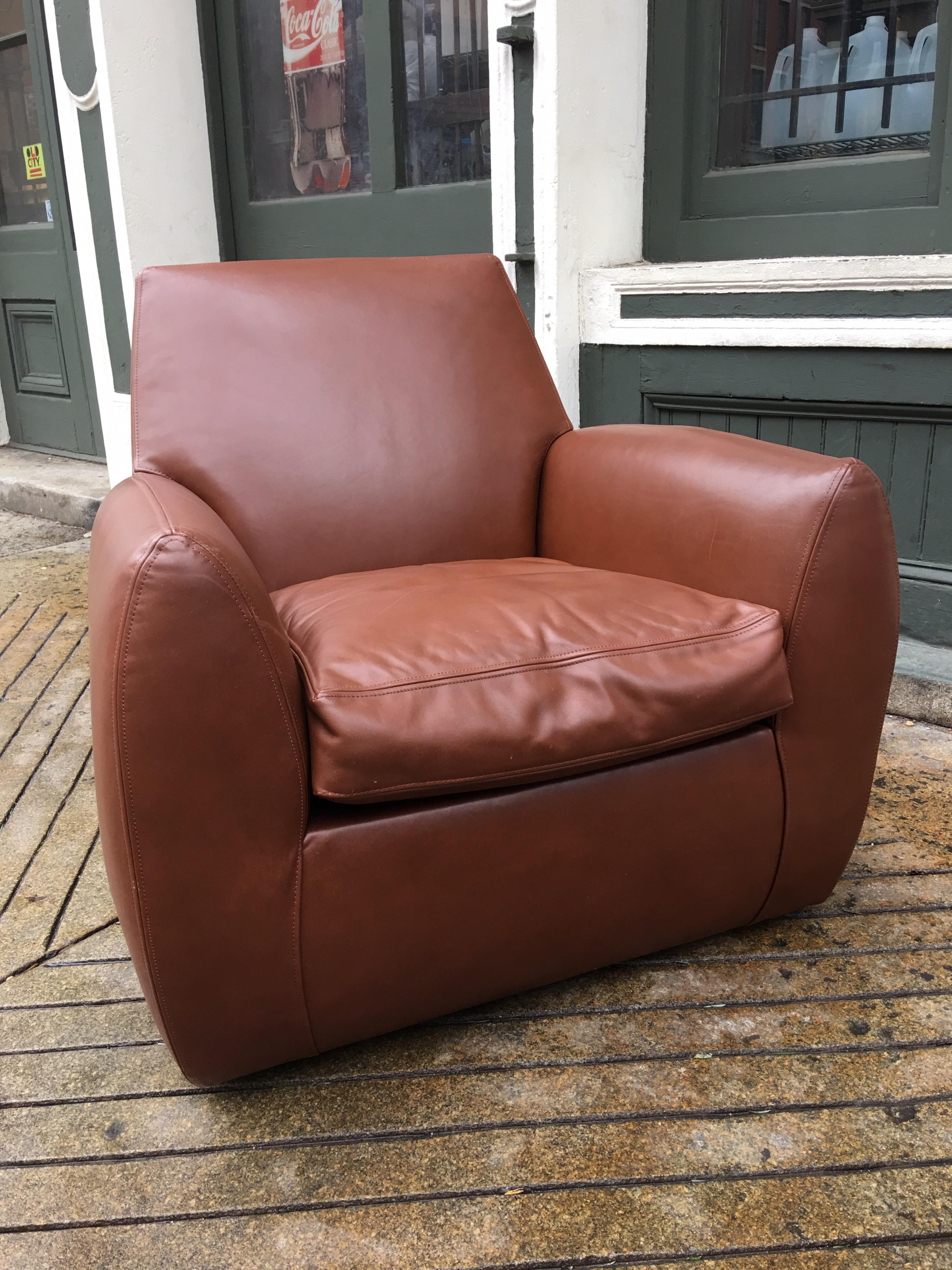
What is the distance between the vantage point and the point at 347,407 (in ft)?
5.22

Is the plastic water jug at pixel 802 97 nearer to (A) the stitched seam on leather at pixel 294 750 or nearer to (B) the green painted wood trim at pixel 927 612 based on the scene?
(B) the green painted wood trim at pixel 927 612

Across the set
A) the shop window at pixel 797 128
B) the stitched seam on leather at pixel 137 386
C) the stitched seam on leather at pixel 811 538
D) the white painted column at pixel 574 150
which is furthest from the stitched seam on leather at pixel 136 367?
the shop window at pixel 797 128

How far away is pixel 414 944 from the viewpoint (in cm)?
112

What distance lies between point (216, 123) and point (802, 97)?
1.97 meters

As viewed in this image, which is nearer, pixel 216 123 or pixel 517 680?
pixel 517 680

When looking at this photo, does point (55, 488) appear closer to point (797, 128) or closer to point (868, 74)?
point (797, 128)

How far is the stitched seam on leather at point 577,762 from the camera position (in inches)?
41.3

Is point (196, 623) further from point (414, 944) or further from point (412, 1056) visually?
point (412, 1056)

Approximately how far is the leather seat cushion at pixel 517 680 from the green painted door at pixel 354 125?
6.06 ft

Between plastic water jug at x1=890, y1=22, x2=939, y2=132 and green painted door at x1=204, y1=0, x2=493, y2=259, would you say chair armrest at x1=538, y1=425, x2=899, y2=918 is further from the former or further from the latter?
green painted door at x1=204, y1=0, x2=493, y2=259

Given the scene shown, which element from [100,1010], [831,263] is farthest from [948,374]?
[100,1010]

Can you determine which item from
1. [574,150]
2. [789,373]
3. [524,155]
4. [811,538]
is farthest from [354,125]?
[811,538]

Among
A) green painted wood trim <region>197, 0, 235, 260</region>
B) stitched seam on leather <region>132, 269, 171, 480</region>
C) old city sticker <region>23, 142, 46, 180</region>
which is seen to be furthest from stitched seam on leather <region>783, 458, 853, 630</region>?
old city sticker <region>23, 142, 46, 180</region>

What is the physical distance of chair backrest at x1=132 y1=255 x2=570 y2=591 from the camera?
1515 mm
